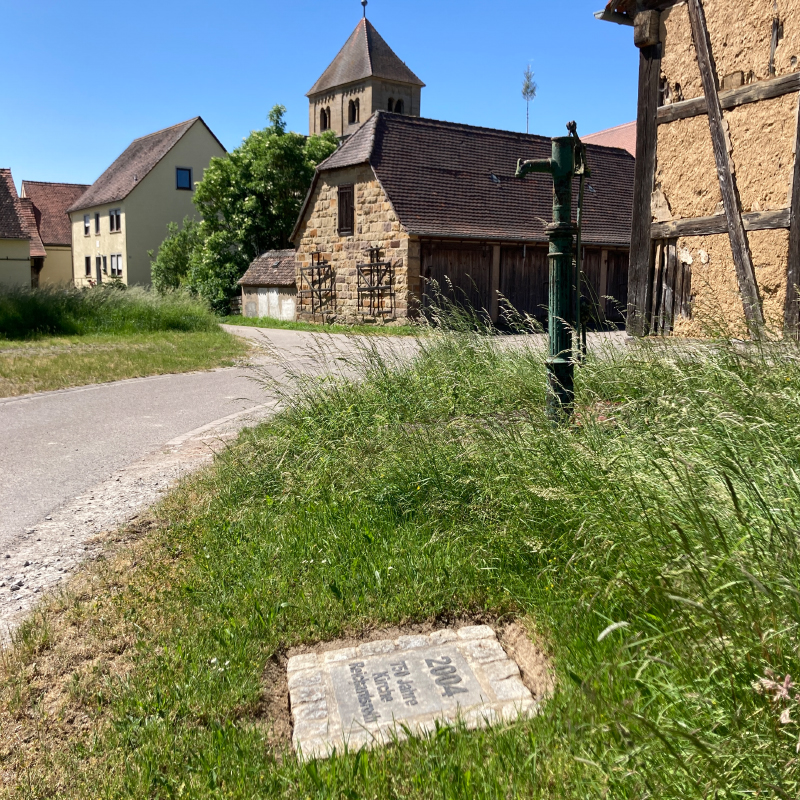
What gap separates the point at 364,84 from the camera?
5462 centimetres

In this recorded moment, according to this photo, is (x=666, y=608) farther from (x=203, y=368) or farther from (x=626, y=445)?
(x=203, y=368)

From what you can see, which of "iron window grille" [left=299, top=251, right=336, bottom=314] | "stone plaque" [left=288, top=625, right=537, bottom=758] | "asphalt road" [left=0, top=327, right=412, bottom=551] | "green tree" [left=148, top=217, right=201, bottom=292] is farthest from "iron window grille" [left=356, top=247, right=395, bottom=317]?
"stone plaque" [left=288, top=625, right=537, bottom=758]

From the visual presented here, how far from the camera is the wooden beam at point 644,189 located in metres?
8.51

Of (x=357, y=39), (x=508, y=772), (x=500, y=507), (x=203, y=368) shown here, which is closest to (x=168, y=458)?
(x=500, y=507)

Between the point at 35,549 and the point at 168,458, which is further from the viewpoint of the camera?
the point at 168,458

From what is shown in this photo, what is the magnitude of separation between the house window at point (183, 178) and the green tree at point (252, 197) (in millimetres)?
10776

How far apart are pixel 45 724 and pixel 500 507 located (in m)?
2.25

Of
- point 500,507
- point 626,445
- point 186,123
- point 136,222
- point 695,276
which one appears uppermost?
point 186,123

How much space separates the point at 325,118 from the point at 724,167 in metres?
56.2

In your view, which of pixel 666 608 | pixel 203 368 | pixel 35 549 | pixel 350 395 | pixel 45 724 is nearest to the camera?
pixel 666 608

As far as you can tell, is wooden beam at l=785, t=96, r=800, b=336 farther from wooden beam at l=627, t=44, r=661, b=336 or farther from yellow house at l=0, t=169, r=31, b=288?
yellow house at l=0, t=169, r=31, b=288

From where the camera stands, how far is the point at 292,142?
33.2 metres

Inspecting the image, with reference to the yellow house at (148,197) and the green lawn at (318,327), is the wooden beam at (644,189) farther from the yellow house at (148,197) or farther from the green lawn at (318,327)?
the yellow house at (148,197)

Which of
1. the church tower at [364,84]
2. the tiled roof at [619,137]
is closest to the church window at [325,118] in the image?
the church tower at [364,84]
